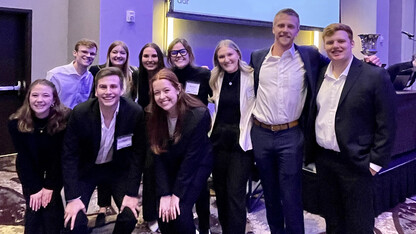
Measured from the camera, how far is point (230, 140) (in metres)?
2.09

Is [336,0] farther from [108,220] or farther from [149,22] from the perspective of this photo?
[108,220]

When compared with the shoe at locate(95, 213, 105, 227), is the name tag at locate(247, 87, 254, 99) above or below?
above

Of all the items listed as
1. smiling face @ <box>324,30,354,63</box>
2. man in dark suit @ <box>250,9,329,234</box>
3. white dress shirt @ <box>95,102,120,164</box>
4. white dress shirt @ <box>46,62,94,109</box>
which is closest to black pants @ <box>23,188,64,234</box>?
white dress shirt @ <box>95,102,120,164</box>

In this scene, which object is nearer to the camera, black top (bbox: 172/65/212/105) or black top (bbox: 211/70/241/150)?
black top (bbox: 211/70/241/150)

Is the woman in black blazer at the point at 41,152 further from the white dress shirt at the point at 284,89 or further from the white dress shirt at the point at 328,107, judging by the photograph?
the white dress shirt at the point at 328,107

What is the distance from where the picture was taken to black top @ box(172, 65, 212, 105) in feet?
7.84

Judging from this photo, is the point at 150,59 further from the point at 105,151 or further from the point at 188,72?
the point at 105,151

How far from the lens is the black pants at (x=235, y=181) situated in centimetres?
204

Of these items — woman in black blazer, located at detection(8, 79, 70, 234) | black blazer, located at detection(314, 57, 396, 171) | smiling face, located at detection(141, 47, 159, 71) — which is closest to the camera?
black blazer, located at detection(314, 57, 396, 171)

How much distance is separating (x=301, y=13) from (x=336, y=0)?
0.87m

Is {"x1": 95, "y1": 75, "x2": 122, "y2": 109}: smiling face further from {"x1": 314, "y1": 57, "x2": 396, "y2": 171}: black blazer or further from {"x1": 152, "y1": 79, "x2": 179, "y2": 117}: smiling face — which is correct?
{"x1": 314, "y1": 57, "x2": 396, "y2": 171}: black blazer

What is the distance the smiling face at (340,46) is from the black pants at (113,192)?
53.6 inches

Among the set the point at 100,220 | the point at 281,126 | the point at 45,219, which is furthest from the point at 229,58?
the point at 100,220

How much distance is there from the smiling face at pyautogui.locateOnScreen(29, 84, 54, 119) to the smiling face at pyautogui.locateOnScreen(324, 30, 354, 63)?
1.53m
